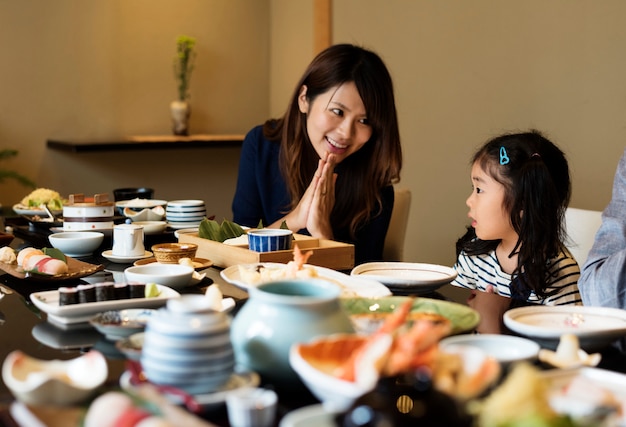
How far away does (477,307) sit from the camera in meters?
1.45

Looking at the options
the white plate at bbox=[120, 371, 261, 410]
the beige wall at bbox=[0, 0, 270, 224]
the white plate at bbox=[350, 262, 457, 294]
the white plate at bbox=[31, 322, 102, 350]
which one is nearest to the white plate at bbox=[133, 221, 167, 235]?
the white plate at bbox=[350, 262, 457, 294]

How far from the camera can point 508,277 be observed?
2354 mm

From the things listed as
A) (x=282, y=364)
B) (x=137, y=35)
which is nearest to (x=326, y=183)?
(x=282, y=364)

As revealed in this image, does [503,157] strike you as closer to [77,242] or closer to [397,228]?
[397,228]

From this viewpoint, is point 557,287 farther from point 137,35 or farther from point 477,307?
point 137,35

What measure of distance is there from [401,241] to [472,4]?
4.93 ft

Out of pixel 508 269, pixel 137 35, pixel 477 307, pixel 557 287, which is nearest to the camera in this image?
pixel 477 307

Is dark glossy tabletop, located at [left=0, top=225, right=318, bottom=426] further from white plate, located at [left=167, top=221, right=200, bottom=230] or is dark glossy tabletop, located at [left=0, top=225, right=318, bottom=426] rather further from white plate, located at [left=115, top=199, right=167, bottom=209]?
white plate, located at [left=115, top=199, right=167, bottom=209]

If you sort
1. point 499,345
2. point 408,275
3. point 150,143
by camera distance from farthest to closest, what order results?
point 150,143 < point 408,275 < point 499,345

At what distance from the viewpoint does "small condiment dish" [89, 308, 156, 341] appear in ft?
3.90

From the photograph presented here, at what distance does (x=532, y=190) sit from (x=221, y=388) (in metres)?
1.63

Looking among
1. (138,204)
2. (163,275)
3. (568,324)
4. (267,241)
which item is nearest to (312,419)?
(568,324)

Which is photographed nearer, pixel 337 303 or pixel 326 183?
pixel 337 303

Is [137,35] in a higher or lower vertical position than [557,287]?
higher
